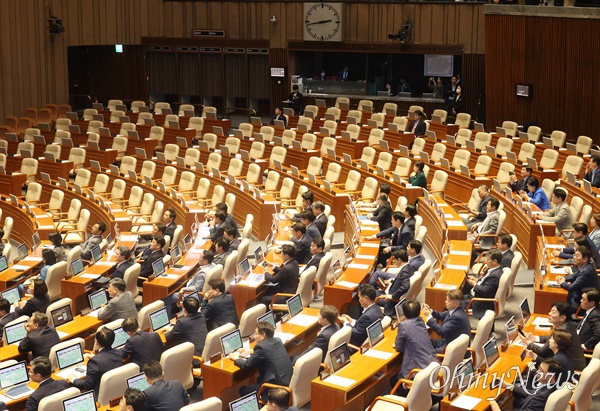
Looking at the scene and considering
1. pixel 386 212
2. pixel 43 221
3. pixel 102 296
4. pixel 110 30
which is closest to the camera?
pixel 102 296

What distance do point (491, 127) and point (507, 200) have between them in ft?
25.7

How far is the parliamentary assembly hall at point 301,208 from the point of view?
8.28m

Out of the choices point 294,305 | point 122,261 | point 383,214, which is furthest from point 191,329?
point 383,214

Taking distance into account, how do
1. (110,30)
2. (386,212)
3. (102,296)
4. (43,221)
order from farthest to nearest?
(110,30) < (43,221) < (386,212) < (102,296)

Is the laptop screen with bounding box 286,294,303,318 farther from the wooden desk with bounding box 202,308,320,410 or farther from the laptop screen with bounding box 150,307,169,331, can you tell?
the laptop screen with bounding box 150,307,169,331

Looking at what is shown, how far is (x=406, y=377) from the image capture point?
8242 mm

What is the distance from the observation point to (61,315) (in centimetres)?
989

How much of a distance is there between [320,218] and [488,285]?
11.2 feet

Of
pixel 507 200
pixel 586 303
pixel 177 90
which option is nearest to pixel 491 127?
pixel 507 200

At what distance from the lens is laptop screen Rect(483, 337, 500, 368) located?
8.04 m

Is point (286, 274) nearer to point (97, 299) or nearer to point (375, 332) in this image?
point (97, 299)

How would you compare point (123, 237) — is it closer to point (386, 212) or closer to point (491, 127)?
point (386, 212)

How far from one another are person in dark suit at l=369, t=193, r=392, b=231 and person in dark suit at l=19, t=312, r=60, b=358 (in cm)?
569

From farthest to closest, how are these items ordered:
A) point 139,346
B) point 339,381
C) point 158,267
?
1. point 158,267
2. point 139,346
3. point 339,381
